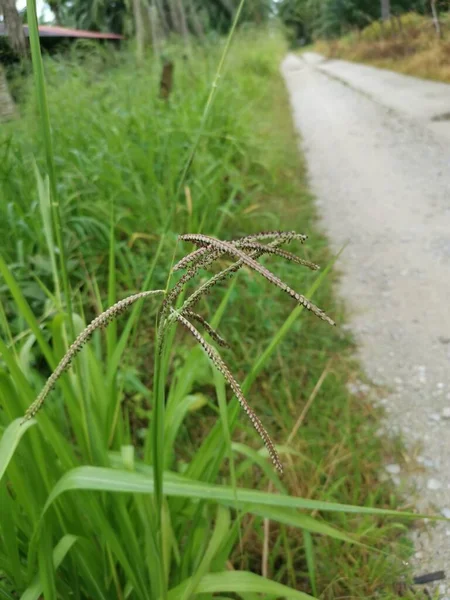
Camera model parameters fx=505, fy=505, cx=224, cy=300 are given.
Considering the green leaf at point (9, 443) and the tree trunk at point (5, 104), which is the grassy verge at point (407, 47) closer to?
the tree trunk at point (5, 104)

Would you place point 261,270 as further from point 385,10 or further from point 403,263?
point 385,10

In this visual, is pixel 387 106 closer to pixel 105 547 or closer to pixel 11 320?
pixel 11 320

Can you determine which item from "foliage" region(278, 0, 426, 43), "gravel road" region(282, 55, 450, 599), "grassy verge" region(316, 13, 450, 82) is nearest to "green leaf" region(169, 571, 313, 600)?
"gravel road" region(282, 55, 450, 599)

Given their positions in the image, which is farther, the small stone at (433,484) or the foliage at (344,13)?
the foliage at (344,13)

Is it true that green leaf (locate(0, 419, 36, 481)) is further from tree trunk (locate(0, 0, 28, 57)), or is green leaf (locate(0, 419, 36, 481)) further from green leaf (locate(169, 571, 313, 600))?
tree trunk (locate(0, 0, 28, 57))

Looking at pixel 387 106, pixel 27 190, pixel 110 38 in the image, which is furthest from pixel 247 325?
pixel 387 106

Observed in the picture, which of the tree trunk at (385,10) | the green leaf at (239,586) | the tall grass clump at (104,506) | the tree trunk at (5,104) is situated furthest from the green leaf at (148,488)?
the tree trunk at (385,10)

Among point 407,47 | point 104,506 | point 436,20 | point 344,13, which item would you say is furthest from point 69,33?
→ point 344,13
